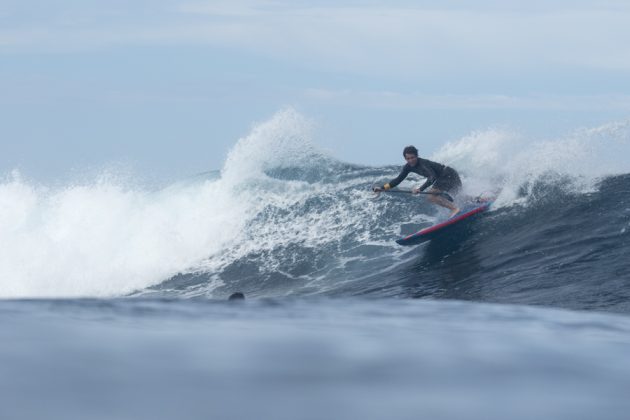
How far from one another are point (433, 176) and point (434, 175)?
36 mm

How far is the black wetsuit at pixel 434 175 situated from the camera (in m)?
13.7

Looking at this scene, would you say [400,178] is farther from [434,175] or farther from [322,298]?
[322,298]

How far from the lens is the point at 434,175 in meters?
13.8

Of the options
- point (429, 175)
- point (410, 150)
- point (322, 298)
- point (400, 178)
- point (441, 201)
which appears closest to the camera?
point (322, 298)

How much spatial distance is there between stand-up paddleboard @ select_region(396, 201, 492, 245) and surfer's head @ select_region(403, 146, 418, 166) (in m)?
1.31

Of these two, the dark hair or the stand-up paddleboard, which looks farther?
the stand-up paddleboard

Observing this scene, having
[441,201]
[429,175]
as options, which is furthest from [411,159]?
[441,201]

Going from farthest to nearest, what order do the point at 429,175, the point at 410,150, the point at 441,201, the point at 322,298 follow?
the point at 441,201
the point at 429,175
the point at 410,150
the point at 322,298

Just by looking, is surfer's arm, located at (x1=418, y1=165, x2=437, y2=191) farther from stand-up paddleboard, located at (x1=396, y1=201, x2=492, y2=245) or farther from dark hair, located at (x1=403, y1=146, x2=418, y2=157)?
stand-up paddleboard, located at (x1=396, y1=201, x2=492, y2=245)

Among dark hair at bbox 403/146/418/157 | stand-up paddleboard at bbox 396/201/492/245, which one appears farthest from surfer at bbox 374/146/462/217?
stand-up paddleboard at bbox 396/201/492/245

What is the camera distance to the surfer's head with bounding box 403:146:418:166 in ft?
44.5

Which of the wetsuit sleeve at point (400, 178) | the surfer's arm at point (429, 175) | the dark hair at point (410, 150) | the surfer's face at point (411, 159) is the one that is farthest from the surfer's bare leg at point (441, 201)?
the dark hair at point (410, 150)

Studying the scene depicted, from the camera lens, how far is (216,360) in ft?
10.2

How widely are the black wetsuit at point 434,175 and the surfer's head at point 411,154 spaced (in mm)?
89
